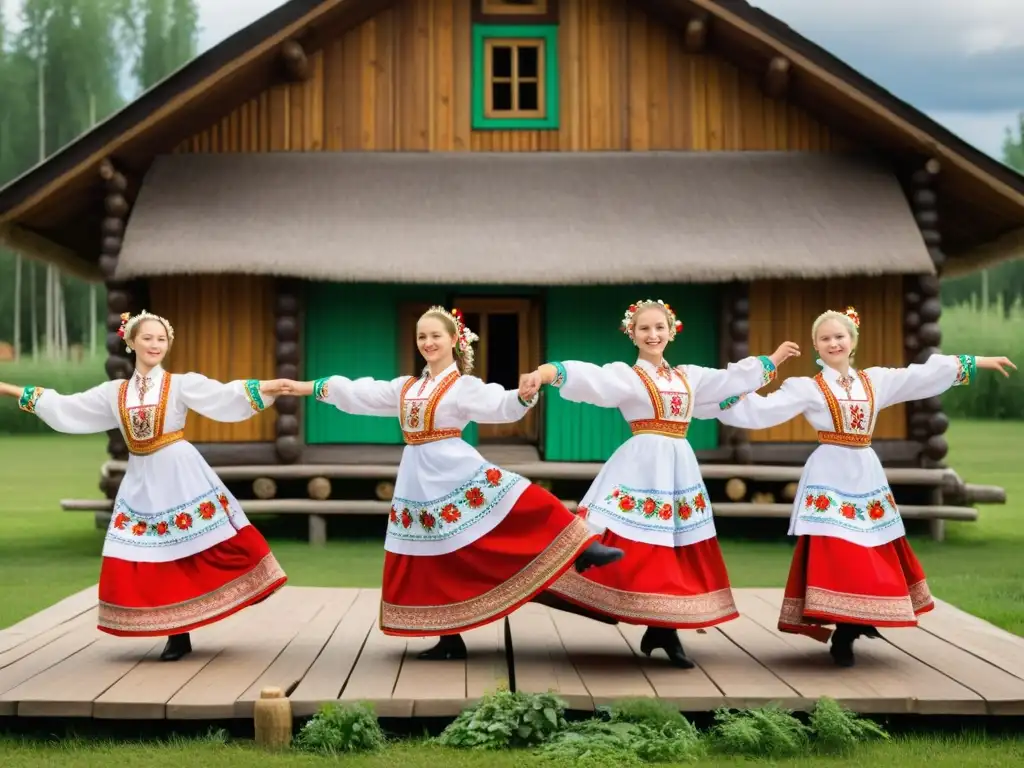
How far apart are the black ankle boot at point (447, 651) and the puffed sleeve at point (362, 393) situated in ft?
3.50

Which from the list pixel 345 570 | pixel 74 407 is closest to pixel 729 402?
pixel 74 407

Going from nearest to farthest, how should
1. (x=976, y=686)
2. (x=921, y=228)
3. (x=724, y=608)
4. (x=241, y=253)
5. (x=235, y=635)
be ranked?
(x=976, y=686) < (x=724, y=608) < (x=235, y=635) < (x=241, y=253) < (x=921, y=228)

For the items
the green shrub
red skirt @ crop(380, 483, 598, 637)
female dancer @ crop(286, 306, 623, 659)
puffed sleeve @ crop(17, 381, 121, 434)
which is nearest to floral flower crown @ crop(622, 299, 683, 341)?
female dancer @ crop(286, 306, 623, 659)

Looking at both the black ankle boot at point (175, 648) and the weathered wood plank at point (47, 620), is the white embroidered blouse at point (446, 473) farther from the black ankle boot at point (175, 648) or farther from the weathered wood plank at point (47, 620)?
the weathered wood plank at point (47, 620)

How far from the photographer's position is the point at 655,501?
5547mm

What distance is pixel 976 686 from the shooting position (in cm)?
513

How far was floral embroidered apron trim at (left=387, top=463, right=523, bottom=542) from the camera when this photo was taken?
5480 millimetres

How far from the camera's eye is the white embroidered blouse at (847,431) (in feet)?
18.2

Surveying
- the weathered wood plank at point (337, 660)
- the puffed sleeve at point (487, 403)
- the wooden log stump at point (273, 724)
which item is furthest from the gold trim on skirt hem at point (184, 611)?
the puffed sleeve at point (487, 403)

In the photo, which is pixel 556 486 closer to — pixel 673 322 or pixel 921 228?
pixel 921 228

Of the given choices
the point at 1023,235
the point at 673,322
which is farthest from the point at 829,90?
the point at 673,322

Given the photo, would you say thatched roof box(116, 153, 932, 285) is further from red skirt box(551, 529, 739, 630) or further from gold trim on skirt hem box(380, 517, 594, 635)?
gold trim on skirt hem box(380, 517, 594, 635)

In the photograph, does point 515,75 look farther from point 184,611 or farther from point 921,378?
point 184,611

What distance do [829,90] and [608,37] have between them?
7.33 ft
